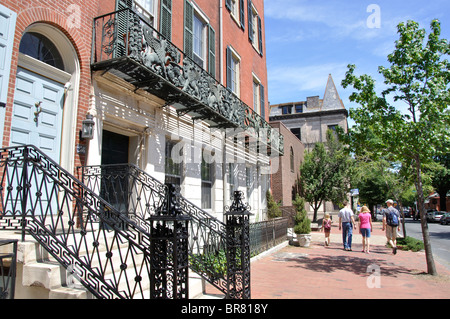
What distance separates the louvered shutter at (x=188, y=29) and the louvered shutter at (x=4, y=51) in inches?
218

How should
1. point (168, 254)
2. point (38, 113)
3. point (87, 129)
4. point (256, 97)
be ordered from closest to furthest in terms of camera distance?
1. point (168, 254)
2. point (38, 113)
3. point (87, 129)
4. point (256, 97)

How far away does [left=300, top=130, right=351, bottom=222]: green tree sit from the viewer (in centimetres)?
2703

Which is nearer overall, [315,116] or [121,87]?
[121,87]

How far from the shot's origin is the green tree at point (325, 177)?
27031 millimetres

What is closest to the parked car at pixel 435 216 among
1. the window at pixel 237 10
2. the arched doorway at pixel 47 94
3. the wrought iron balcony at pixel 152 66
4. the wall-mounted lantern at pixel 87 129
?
the window at pixel 237 10

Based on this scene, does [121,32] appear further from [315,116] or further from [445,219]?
[445,219]

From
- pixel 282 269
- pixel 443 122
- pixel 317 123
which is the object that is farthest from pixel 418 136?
pixel 317 123

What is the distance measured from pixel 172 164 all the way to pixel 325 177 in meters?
20.8

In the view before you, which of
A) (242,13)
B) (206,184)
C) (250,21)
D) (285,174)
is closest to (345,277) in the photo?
(206,184)

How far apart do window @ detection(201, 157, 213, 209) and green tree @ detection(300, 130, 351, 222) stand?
17141mm

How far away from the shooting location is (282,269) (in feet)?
29.0

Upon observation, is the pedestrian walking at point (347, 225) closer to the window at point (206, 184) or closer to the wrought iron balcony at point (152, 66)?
the window at point (206, 184)

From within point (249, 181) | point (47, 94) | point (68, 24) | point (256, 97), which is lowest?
point (249, 181)

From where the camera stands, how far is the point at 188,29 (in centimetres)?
1014
